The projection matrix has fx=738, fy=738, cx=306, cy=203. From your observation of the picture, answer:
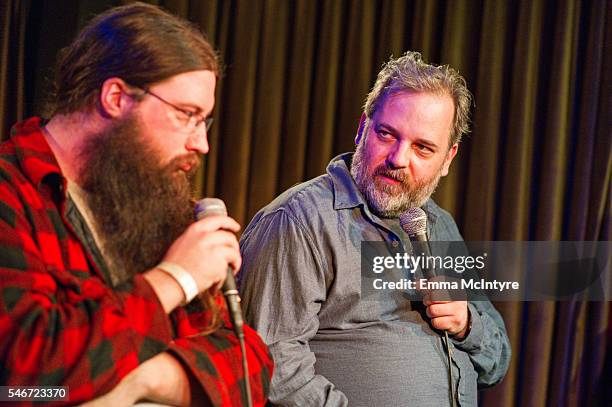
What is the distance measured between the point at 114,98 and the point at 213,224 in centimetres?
39

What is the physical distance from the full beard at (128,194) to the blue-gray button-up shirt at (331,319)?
0.60m

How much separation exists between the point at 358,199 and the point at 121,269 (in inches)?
40.2

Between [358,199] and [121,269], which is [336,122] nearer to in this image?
[358,199]

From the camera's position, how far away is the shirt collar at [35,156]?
1.58m

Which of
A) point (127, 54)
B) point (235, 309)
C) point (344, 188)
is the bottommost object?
point (235, 309)

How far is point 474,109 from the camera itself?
3549 millimetres

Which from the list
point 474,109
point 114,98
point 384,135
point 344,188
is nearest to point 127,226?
point 114,98

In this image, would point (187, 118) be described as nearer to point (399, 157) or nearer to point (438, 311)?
point (399, 157)

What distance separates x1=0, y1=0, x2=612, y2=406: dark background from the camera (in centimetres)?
347

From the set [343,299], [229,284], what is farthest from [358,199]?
[229,284]

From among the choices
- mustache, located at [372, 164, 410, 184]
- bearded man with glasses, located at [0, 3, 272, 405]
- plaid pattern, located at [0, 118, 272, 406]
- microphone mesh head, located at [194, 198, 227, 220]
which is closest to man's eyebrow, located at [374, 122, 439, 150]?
mustache, located at [372, 164, 410, 184]

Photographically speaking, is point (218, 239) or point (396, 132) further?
point (396, 132)

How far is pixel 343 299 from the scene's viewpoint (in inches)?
91.5

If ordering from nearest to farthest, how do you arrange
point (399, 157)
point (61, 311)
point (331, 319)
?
point (61, 311) → point (331, 319) → point (399, 157)
